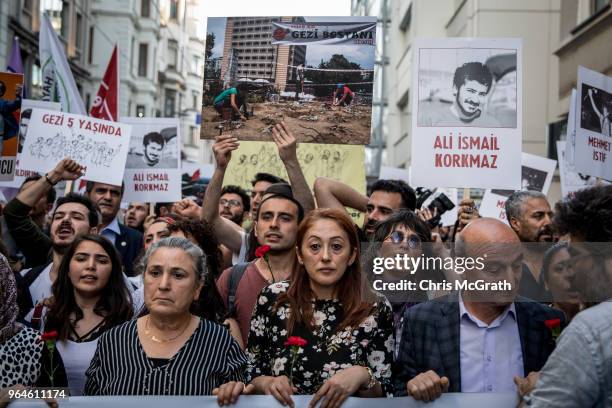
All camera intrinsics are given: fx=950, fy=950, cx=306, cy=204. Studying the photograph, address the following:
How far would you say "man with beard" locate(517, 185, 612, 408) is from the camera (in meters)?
2.31

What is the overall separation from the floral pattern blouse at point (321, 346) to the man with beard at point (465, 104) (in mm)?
2471

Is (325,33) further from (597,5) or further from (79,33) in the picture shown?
(79,33)

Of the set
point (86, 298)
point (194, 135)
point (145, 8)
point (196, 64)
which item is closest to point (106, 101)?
point (86, 298)

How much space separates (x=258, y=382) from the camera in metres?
3.58

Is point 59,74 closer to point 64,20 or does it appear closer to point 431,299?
point 431,299

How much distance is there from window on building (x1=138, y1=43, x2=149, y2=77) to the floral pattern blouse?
5582 cm

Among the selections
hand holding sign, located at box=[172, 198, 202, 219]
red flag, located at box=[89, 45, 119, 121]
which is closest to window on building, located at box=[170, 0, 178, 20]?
red flag, located at box=[89, 45, 119, 121]

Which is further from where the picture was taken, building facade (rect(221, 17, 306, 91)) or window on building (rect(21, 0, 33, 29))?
window on building (rect(21, 0, 33, 29))

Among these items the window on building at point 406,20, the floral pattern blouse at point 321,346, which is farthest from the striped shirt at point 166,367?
the window on building at point 406,20

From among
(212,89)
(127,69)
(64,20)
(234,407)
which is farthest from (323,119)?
(127,69)

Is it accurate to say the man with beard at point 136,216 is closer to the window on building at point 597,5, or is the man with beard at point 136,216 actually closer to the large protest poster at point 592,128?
the large protest poster at point 592,128

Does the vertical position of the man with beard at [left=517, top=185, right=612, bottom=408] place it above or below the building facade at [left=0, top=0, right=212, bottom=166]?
below

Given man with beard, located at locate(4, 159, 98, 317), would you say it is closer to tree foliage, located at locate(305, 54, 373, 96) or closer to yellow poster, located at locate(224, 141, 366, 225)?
tree foliage, located at locate(305, 54, 373, 96)

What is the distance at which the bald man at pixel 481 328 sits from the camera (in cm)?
358
